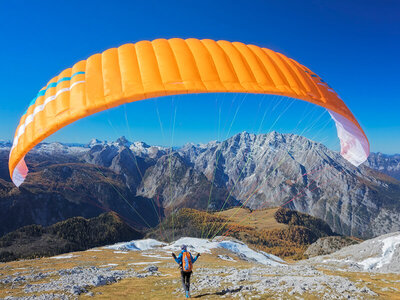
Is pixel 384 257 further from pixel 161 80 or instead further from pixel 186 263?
pixel 161 80

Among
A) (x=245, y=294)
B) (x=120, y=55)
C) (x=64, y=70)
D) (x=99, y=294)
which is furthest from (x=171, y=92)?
(x=99, y=294)

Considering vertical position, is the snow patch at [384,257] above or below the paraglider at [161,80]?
below

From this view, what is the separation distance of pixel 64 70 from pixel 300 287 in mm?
14145

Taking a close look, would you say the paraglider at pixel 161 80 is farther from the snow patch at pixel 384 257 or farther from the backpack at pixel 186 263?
the snow patch at pixel 384 257

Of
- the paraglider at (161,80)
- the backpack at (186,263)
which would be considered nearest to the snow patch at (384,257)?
the paraglider at (161,80)

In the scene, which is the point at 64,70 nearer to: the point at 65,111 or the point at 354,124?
the point at 65,111

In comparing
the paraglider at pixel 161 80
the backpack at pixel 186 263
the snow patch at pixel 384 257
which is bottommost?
the snow patch at pixel 384 257

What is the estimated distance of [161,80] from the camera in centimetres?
771

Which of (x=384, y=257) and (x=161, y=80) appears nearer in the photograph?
(x=161, y=80)

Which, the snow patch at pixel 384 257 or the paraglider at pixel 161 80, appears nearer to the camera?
the paraglider at pixel 161 80

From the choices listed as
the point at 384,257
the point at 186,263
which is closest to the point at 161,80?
the point at 186,263

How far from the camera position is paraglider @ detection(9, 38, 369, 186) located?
750 cm

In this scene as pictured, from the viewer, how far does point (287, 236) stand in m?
133

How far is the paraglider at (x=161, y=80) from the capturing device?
750 centimetres
